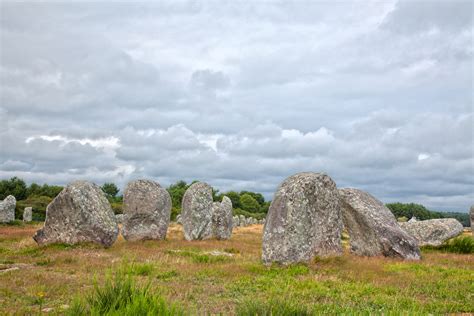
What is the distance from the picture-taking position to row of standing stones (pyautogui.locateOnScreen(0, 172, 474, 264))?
16.9 meters

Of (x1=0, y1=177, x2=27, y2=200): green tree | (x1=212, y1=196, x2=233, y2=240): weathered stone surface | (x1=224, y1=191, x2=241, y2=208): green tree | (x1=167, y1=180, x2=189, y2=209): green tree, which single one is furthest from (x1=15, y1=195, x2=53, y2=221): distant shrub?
(x1=224, y1=191, x2=241, y2=208): green tree

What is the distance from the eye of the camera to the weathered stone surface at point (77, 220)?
22828mm

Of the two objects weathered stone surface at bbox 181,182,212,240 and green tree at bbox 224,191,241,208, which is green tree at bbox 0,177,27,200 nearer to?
green tree at bbox 224,191,241,208

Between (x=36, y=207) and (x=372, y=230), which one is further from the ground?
(x=36, y=207)

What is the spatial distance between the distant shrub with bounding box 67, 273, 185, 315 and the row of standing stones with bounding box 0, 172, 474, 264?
30.2 ft

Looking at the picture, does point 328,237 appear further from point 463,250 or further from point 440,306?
point 463,250

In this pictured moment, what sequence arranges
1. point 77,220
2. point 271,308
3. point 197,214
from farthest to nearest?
point 197,214, point 77,220, point 271,308

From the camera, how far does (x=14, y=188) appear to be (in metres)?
81.4

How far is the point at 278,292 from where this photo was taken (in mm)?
12344

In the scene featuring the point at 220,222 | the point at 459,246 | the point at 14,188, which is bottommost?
the point at 459,246

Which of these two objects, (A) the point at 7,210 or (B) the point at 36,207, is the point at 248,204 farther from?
(A) the point at 7,210

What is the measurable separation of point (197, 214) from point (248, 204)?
7701cm

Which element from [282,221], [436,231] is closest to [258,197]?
[436,231]

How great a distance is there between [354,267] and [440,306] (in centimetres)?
527
